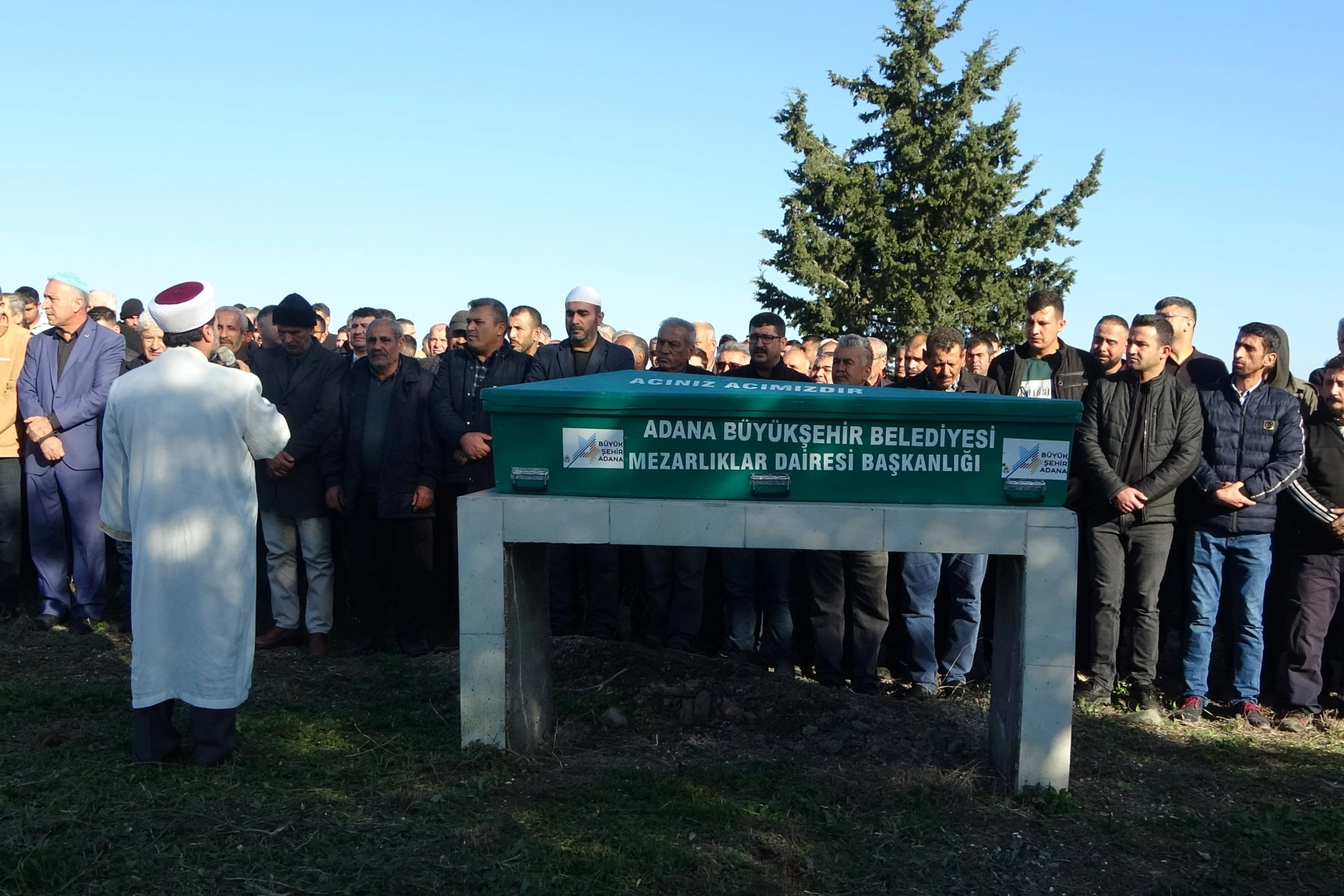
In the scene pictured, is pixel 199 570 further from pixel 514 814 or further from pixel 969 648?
pixel 969 648

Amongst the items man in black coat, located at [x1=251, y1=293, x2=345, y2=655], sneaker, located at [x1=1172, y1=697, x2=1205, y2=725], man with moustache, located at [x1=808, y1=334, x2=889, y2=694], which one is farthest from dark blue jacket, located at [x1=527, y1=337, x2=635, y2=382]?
sneaker, located at [x1=1172, y1=697, x2=1205, y2=725]

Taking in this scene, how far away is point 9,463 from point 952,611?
20.1ft

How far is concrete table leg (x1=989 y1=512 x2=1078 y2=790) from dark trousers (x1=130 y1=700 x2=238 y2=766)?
3.24 meters

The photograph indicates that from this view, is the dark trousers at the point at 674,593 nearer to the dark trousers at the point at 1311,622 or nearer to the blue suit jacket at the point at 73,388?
the dark trousers at the point at 1311,622

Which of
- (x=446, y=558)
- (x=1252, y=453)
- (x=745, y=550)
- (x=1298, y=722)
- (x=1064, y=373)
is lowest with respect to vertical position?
(x=1298, y=722)

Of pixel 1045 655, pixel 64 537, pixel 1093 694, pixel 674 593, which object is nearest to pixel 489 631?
pixel 1045 655

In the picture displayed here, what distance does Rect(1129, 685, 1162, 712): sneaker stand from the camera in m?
6.39

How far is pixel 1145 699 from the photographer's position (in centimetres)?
643

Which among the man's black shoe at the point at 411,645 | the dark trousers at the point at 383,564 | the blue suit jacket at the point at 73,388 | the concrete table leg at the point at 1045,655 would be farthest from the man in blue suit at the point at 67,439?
the concrete table leg at the point at 1045,655

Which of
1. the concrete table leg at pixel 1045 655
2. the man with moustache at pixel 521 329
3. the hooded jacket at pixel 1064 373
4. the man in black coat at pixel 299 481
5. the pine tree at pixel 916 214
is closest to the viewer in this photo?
the concrete table leg at pixel 1045 655

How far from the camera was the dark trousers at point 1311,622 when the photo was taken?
21.0 ft

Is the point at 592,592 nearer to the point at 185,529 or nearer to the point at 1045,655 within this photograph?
the point at 185,529

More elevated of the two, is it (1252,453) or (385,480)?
(1252,453)

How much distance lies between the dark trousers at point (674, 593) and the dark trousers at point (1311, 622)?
3.27 metres
